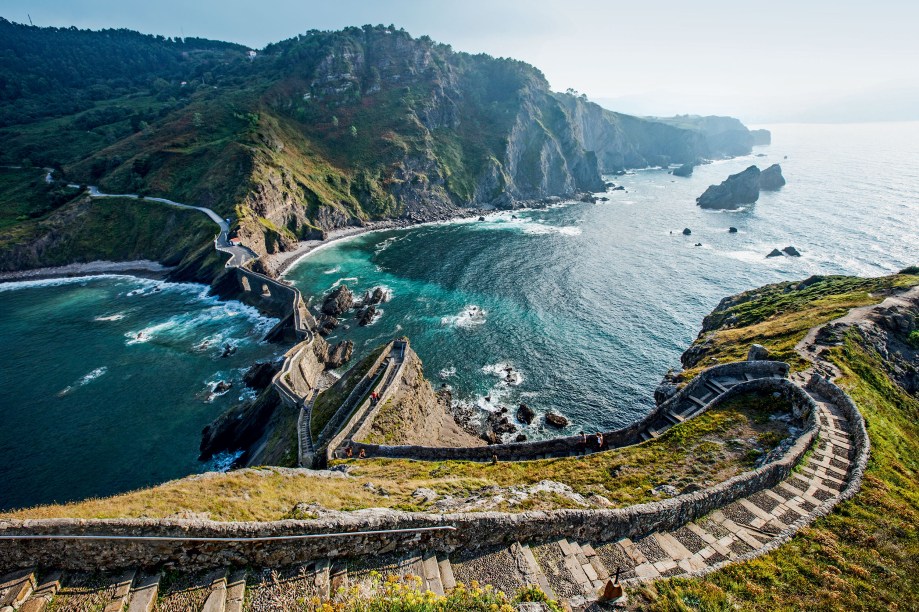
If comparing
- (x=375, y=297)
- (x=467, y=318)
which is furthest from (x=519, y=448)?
(x=375, y=297)

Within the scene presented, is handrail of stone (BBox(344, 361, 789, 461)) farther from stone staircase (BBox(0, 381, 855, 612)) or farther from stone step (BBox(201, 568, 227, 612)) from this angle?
stone step (BBox(201, 568, 227, 612))

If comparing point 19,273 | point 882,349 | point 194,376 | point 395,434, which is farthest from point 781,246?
point 19,273

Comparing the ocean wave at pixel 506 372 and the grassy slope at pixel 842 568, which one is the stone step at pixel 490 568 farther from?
the ocean wave at pixel 506 372

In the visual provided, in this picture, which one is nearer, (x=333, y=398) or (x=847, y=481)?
(x=847, y=481)

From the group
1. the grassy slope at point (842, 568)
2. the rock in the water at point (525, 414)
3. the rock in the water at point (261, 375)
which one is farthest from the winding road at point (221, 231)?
the grassy slope at point (842, 568)

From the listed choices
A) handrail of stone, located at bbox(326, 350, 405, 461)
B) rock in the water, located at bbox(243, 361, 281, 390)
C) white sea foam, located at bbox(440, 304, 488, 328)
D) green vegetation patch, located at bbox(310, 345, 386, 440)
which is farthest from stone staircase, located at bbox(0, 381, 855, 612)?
white sea foam, located at bbox(440, 304, 488, 328)

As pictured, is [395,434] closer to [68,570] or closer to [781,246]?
[68,570]

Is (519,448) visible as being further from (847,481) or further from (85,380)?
(85,380)
